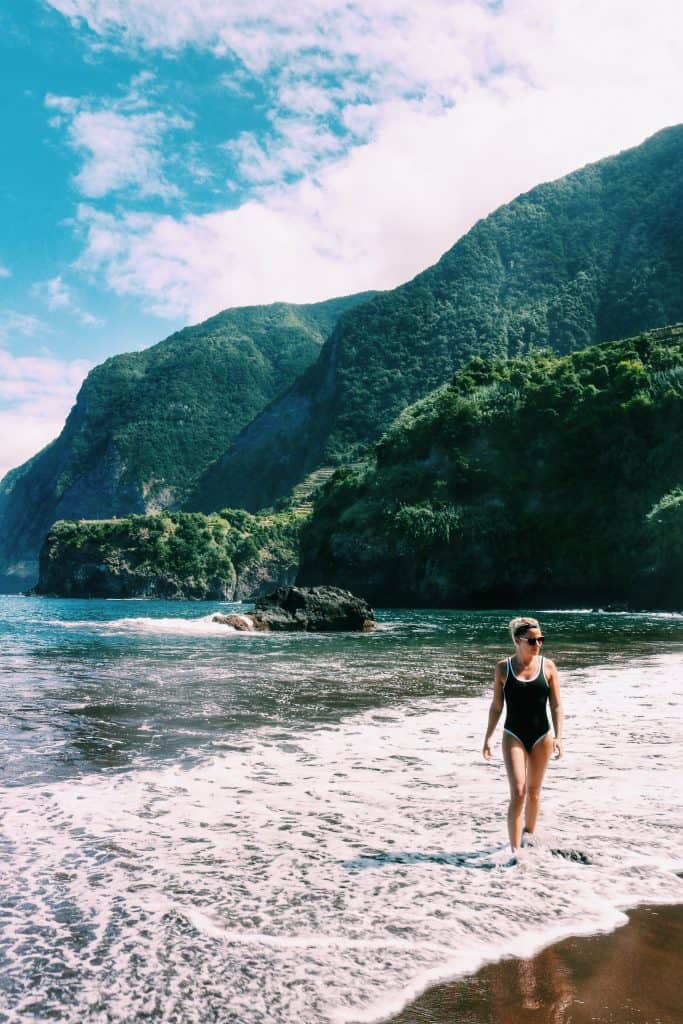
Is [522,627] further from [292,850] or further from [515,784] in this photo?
[292,850]

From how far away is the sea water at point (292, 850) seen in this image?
4059mm

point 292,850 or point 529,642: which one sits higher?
point 529,642

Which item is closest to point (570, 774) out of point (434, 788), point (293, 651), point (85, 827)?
point (434, 788)

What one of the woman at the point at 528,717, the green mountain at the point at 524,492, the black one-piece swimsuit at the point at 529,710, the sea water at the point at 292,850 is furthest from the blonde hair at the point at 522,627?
the green mountain at the point at 524,492

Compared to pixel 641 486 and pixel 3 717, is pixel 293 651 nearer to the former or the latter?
pixel 3 717

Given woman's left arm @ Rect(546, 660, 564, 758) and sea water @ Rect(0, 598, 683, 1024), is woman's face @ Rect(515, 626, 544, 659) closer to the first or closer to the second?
woman's left arm @ Rect(546, 660, 564, 758)

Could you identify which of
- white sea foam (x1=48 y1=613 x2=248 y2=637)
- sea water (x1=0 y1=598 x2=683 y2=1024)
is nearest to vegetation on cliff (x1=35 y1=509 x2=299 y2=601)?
white sea foam (x1=48 y1=613 x2=248 y2=637)

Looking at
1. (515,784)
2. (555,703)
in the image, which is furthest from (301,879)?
(555,703)

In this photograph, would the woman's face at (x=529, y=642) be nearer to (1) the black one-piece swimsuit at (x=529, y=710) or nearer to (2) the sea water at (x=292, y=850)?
(1) the black one-piece swimsuit at (x=529, y=710)

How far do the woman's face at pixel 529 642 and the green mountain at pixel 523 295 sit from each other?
137m

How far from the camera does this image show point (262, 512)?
551 ft

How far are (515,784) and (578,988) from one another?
7.21 feet

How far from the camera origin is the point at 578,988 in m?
3.86

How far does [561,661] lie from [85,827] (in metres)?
17.4
